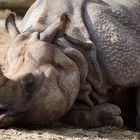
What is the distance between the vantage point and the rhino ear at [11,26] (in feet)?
16.5

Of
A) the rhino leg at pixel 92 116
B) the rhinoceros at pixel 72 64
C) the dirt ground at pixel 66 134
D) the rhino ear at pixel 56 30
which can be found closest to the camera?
the dirt ground at pixel 66 134

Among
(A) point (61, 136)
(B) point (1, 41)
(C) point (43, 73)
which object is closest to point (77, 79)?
(C) point (43, 73)

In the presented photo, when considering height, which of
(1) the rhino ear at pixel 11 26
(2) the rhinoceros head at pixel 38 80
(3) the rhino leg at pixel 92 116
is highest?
(1) the rhino ear at pixel 11 26

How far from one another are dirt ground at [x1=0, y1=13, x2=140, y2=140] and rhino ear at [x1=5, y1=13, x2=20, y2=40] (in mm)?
869

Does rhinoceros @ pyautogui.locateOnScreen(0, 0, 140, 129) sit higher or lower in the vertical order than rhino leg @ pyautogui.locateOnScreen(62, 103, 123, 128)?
higher

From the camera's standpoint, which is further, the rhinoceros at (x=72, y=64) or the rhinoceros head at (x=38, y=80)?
the rhinoceros at (x=72, y=64)

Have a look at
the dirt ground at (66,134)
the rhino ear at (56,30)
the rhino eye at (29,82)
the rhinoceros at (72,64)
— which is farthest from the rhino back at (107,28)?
the rhino eye at (29,82)

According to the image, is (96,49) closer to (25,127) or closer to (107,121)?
(107,121)

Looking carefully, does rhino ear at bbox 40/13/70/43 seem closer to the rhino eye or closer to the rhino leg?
the rhino eye

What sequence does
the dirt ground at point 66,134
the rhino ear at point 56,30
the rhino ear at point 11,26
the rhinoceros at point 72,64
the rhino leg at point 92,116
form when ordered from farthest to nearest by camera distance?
the rhino ear at point 11,26, the rhino leg at point 92,116, the rhino ear at point 56,30, the rhinoceros at point 72,64, the dirt ground at point 66,134

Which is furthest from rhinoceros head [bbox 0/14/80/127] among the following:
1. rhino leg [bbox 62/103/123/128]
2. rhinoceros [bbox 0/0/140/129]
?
rhino leg [bbox 62/103/123/128]

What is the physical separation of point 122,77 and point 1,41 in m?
3.78

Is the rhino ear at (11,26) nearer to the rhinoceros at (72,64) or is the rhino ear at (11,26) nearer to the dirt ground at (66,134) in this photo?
the rhinoceros at (72,64)

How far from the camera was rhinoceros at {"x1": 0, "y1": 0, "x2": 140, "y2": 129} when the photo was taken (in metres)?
4.49
